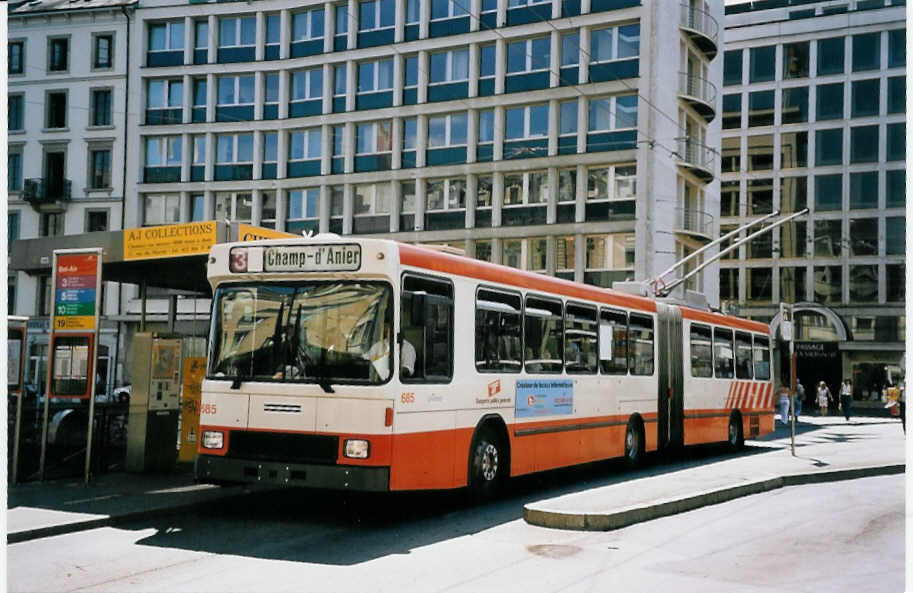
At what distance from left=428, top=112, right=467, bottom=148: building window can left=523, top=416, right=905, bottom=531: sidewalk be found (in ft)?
75.8

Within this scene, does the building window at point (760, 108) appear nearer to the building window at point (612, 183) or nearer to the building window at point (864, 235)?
the building window at point (864, 235)

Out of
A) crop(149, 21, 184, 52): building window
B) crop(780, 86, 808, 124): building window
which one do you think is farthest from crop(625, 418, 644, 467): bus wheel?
crop(149, 21, 184, 52): building window

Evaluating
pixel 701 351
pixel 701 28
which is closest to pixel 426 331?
pixel 701 351

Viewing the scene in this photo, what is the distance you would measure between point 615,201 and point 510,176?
4.73 m

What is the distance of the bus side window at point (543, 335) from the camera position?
1378 cm

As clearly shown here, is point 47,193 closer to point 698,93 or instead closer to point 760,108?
point 698,93

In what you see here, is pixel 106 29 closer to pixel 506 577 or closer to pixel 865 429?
pixel 865 429

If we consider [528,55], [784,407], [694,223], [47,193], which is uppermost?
[528,55]

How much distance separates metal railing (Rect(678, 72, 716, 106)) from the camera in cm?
4422

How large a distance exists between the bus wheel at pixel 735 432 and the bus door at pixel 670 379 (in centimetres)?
317

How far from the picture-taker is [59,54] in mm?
48750

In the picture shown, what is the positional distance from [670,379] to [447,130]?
28.8 meters

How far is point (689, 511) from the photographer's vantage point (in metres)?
12.6

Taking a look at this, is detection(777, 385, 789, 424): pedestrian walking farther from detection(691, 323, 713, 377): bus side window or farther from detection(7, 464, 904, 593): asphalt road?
detection(7, 464, 904, 593): asphalt road
